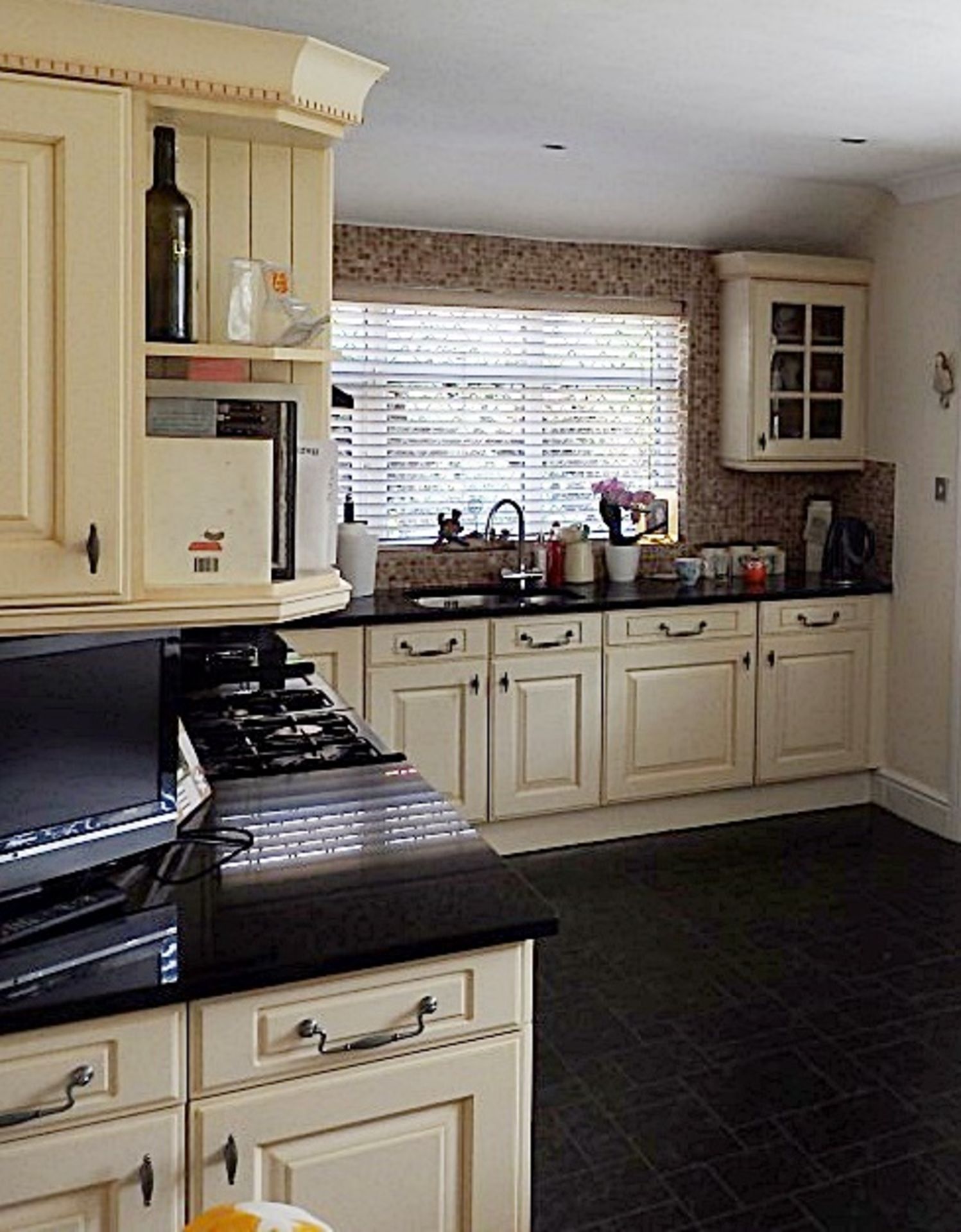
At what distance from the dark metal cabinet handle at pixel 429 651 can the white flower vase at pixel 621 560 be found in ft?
3.29

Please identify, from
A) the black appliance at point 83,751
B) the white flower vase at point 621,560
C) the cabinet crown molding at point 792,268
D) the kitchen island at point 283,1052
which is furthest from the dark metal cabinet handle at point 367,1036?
the cabinet crown molding at point 792,268

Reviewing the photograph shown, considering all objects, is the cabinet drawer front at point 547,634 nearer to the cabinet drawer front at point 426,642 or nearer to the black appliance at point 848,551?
the cabinet drawer front at point 426,642

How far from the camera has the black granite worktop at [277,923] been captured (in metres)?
1.73

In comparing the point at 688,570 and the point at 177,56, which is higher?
the point at 177,56

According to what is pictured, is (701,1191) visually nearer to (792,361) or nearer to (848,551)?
(848,551)

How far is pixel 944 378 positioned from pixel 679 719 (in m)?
1.63

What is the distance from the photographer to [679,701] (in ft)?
16.7

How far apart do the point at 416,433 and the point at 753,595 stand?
4.73 ft

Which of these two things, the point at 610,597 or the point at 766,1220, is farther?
the point at 610,597

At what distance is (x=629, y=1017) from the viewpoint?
3.56 metres

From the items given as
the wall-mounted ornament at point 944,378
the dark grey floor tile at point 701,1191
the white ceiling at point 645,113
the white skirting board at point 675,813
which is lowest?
the dark grey floor tile at point 701,1191

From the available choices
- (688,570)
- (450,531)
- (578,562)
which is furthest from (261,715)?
(688,570)

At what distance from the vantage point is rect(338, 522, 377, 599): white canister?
4859 millimetres

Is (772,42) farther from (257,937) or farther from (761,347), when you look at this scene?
(257,937)
